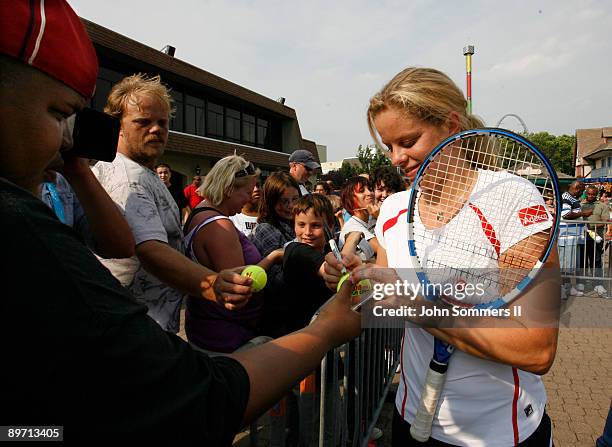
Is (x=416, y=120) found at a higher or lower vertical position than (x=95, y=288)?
higher

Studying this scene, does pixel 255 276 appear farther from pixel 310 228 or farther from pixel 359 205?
pixel 359 205

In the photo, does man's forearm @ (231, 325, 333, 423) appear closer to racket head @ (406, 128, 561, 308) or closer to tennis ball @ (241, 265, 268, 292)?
racket head @ (406, 128, 561, 308)

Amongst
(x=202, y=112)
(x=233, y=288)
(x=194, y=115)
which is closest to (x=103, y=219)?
(x=233, y=288)

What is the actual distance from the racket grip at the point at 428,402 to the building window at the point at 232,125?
26.3m

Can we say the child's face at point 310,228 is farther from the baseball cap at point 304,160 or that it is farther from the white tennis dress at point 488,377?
the baseball cap at point 304,160

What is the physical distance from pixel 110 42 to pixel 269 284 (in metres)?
17.3

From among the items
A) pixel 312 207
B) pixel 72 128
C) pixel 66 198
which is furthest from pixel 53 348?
pixel 312 207

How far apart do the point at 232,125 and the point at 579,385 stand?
25.6 meters

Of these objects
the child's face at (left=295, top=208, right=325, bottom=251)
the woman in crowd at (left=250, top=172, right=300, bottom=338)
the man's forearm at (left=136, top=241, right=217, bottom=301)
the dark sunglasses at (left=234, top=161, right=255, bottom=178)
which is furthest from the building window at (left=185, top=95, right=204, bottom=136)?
the man's forearm at (left=136, top=241, right=217, bottom=301)

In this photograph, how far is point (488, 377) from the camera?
1.45m

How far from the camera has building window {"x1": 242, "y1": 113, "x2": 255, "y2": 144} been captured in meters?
28.3

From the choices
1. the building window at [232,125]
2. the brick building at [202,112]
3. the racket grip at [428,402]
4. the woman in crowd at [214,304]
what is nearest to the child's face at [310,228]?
the woman in crowd at [214,304]

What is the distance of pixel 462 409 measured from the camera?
148 centimetres

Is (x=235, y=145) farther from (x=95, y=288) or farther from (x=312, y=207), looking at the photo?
(x=95, y=288)
